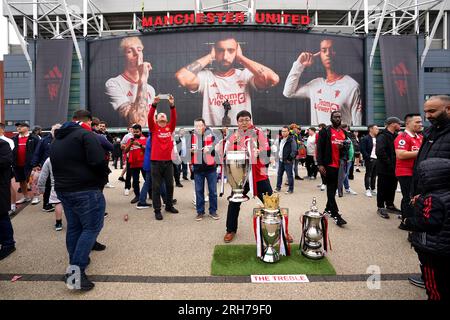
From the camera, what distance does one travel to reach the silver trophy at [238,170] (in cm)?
428

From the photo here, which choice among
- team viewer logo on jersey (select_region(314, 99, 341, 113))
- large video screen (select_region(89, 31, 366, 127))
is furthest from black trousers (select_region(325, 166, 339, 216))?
team viewer logo on jersey (select_region(314, 99, 341, 113))

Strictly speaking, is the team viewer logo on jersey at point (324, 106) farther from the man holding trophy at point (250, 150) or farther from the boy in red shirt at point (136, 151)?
the man holding trophy at point (250, 150)

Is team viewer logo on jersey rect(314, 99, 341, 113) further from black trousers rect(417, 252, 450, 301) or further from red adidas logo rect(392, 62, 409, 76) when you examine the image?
black trousers rect(417, 252, 450, 301)

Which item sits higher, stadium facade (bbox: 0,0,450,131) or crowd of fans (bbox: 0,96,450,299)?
stadium facade (bbox: 0,0,450,131)

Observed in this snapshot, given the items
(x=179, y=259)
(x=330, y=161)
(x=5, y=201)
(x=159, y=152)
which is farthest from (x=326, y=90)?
(x=5, y=201)

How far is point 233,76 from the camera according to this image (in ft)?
111

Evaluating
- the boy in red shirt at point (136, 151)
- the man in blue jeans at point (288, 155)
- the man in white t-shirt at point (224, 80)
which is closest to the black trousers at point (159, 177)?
the boy in red shirt at point (136, 151)

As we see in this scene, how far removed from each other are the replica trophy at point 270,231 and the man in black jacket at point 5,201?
12.4 ft

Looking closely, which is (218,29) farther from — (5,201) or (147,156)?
(5,201)

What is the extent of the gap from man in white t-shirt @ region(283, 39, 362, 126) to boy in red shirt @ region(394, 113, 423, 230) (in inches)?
1215

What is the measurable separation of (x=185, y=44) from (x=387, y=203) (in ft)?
108

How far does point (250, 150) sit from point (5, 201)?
382 cm

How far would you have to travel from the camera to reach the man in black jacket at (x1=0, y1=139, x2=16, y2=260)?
4027 mm
